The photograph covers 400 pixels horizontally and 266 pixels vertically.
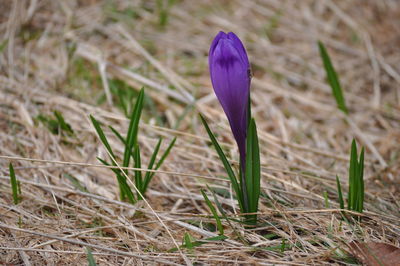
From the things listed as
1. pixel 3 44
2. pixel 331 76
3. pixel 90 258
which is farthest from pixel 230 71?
pixel 3 44

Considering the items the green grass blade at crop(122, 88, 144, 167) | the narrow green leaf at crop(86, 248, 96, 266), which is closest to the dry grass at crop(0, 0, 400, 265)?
the narrow green leaf at crop(86, 248, 96, 266)

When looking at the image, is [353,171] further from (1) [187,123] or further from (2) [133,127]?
(1) [187,123]

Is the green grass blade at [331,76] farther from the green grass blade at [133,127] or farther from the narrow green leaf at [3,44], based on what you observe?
the narrow green leaf at [3,44]

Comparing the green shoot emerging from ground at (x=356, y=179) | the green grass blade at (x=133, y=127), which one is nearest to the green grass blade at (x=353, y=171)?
the green shoot emerging from ground at (x=356, y=179)

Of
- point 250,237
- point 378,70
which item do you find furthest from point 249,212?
point 378,70

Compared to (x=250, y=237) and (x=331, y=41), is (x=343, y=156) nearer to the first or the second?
(x=250, y=237)
